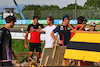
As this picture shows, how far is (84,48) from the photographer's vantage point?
585 centimetres

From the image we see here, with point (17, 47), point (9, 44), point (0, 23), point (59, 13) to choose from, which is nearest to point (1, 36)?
point (9, 44)

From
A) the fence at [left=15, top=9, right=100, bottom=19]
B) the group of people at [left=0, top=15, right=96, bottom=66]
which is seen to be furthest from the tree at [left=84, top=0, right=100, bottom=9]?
the group of people at [left=0, top=15, right=96, bottom=66]

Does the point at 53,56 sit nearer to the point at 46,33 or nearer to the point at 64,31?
the point at 64,31

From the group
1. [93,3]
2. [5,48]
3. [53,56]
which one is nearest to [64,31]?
[53,56]

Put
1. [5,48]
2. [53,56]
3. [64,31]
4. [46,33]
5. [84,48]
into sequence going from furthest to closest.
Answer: [46,33], [64,31], [53,56], [84,48], [5,48]

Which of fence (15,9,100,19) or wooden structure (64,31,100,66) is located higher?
wooden structure (64,31,100,66)

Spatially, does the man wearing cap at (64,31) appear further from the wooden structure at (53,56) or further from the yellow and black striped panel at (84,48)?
the yellow and black striped panel at (84,48)

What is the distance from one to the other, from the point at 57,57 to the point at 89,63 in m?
0.80

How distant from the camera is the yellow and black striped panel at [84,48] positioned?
5717mm

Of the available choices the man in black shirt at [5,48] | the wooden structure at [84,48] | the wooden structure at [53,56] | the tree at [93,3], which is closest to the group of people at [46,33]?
the man in black shirt at [5,48]

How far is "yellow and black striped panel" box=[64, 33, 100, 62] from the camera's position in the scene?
572 cm

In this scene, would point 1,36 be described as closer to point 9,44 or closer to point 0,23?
point 9,44

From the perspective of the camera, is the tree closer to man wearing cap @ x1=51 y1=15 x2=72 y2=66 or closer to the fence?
the fence

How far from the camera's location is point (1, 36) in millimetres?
5488
